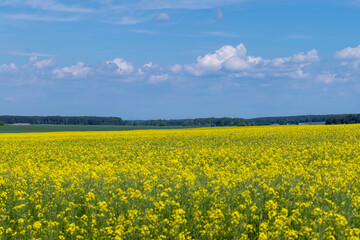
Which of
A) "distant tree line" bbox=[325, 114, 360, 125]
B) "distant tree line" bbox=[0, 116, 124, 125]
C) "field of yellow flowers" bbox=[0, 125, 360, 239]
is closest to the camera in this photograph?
"field of yellow flowers" bbox=[0, 125, 360, 239]

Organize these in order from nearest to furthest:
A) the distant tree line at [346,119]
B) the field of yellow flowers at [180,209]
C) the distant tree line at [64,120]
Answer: the field of yellow flowers at [180,209], the distant tree line at [346,119], the distant tree line at [64,120]

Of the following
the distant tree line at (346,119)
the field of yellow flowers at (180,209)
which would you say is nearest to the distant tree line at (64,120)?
the distant tree line at (346,119)

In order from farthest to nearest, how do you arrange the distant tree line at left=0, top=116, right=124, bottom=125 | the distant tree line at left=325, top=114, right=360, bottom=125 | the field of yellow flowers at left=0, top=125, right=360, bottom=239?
1. the distant tree line at left=0, top=116, right=124, bottom=125
2. the distant tree line at left=325, top=114, right=360, bottom=125
3. the field of yellow flowers at left=0, top=125, right=360, bottom=239

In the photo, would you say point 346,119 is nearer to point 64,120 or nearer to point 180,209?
point 180,209

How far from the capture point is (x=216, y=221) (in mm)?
7375

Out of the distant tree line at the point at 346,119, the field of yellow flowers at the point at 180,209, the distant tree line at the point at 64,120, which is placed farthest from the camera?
the distant tree line at the point at 64,120

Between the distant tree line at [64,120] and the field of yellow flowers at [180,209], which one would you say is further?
the distant tree line at [64,120]

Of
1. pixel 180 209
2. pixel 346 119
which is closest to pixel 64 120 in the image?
pixel 346 119

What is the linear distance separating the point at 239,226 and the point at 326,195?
10.1 ft

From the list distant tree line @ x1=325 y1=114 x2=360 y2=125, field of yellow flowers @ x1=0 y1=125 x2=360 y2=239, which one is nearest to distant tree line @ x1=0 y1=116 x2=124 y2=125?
distant tree line @ x1=325 y1=114 x2=360 y2=125

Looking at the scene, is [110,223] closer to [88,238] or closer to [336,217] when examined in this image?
[88,238]

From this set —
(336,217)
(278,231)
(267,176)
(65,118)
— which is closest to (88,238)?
(278,231)

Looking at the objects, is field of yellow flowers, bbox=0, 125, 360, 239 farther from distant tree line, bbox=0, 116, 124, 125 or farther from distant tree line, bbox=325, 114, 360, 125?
distant tree line, bbox=0, 116, 124, 125

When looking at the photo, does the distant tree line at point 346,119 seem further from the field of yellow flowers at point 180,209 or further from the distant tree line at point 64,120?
the distant tree line at point 64,120
